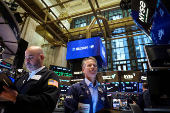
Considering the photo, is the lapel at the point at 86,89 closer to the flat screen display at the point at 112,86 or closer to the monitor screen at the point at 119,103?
the monitor screen at the point at 119,103

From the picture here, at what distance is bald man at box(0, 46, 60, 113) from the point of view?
1.19 meters

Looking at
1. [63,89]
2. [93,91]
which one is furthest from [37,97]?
[63,89]

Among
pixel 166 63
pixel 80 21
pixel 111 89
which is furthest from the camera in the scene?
pixel 80 21

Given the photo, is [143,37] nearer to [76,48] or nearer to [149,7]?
[76,48]

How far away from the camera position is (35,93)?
4.54 feet

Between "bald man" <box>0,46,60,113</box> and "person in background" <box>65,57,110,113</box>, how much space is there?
34cm

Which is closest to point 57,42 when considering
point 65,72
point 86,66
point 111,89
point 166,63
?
point 65,72

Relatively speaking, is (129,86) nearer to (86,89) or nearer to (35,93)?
(86,89)

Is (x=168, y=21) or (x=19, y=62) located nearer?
(x=168, y=21)

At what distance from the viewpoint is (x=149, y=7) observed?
2479 mm

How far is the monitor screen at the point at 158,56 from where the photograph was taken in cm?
184

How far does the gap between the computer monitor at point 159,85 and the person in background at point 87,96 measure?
777 millimetres

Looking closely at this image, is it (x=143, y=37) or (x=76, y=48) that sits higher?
(x=143, y=37)

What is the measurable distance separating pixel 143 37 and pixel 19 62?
13.0 metres
